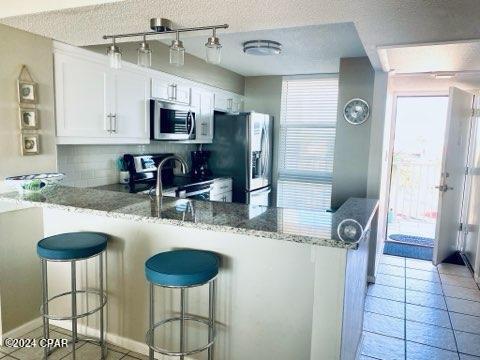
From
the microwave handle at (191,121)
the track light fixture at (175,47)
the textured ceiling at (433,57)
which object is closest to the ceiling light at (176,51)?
the track light fixture at (175,47)

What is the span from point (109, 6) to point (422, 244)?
4.82 metres

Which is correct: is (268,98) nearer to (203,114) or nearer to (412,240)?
(203,114)

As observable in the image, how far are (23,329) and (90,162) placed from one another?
1.45 meters

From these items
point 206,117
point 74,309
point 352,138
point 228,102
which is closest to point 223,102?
point 228,102

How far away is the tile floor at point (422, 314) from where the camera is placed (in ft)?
8.23

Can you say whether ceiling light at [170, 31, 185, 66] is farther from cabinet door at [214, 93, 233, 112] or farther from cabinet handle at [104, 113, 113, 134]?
cabinet door at [214, 93, 233, 112]

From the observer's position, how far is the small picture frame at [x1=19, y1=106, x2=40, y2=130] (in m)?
2.36

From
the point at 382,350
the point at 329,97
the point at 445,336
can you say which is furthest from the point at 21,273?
the point at 329,97

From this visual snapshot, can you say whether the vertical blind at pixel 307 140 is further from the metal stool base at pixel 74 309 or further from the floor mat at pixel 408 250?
the metal stool base at pixel 74 309

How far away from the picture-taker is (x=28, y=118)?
240 cm

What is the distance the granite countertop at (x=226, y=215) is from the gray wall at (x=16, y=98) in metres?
0.22

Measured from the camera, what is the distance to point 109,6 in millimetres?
1878

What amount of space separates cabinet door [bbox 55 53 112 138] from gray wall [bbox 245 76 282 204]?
2812mm

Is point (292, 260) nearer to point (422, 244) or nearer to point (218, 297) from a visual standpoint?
point (218, 297)
